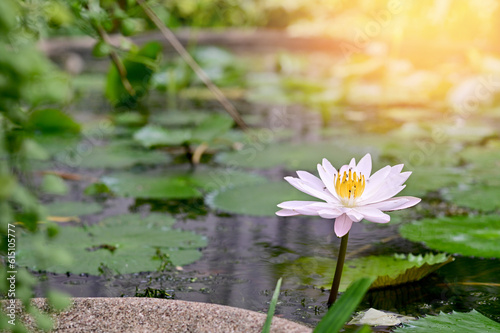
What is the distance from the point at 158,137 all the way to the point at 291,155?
454 mm

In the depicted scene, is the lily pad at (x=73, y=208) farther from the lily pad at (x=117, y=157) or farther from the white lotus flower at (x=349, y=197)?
the white lotus flower at (x=349, y=197)

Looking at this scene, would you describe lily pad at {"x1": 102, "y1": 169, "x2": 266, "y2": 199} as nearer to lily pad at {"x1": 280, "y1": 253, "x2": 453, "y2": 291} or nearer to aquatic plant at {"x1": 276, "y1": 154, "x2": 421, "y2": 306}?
lily pad at {"x1": 280, "y1": 253, "x2": 453, "y2": 291}

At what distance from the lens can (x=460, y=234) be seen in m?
1.25

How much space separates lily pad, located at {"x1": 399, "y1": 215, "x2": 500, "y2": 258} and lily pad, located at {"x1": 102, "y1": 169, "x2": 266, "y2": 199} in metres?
0.57

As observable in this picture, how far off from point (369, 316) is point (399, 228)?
19.7 inches

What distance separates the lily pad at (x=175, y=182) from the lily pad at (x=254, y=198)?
0.20 ft

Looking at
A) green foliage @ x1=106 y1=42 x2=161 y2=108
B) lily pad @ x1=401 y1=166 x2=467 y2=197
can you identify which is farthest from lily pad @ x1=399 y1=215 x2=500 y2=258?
green foliage @ x1=106 y1=42 x2=161 y2=108

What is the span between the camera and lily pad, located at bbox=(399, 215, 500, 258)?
1.16 m

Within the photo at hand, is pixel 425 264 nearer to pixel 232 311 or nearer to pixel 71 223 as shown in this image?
pixel 232 311

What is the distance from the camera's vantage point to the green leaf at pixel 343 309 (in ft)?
2.02

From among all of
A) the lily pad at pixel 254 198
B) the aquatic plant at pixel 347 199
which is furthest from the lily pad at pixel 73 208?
the aquatic plant at pixel 347 199

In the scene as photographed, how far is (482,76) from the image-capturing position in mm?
3006

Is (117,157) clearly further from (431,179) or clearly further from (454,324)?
(454,324)

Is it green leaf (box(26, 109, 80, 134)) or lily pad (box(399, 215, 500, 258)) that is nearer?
green leaf (box(26, 109, 80, 134))
